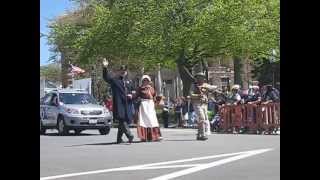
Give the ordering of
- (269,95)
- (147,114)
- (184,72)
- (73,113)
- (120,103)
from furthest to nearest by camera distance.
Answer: (184,72)
(73,113)
(269,95)
(147,114)
(120,103)

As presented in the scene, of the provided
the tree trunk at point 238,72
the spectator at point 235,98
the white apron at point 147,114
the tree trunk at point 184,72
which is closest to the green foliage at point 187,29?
the tree trunk at point 184,72

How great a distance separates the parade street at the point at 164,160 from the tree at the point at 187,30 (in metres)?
14.1

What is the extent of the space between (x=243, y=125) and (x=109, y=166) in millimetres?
9305

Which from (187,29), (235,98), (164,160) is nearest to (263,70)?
(187,29)

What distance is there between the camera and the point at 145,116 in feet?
47.3

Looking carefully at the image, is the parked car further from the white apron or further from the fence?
the white apron

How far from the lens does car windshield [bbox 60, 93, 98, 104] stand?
64.6 feet

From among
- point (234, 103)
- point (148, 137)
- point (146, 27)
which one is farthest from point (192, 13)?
point (148, 137)

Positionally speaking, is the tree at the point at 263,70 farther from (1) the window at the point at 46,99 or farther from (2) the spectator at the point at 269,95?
(1) the window at the point at 46,99

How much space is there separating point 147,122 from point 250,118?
180 inches

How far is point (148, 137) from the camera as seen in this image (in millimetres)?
14648

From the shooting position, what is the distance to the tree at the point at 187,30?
27.9m

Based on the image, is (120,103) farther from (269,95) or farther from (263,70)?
(263,70)
